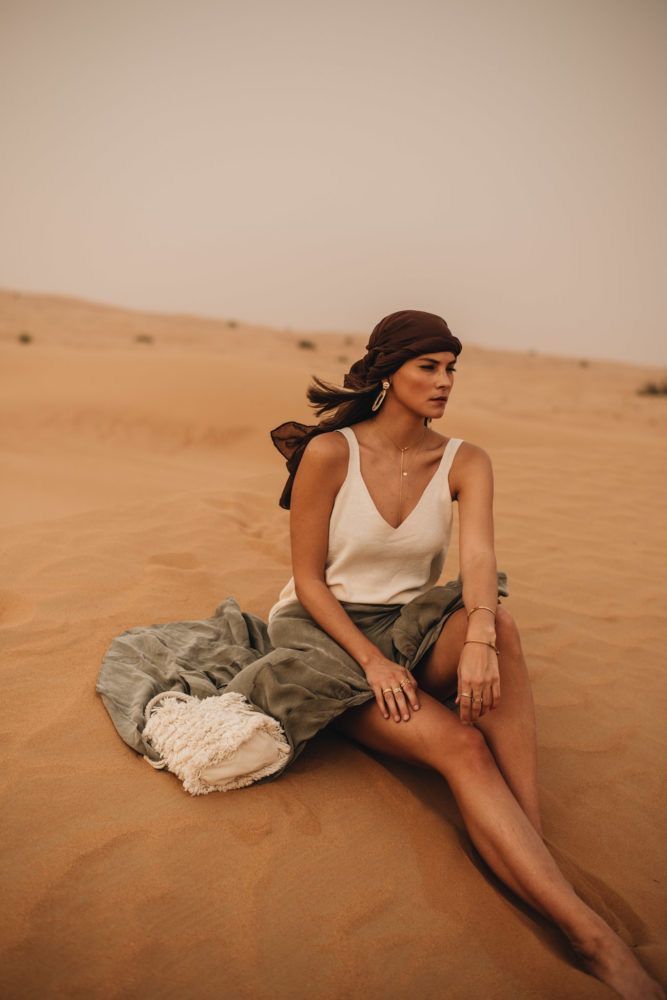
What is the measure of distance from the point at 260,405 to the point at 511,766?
9.03 meters

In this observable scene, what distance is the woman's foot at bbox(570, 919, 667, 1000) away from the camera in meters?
2.01

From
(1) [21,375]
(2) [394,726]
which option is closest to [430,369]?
(2) [394,726]

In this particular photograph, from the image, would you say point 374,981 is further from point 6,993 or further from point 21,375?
point 21,375

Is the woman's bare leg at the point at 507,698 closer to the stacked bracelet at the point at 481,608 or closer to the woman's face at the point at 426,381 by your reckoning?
the stacked bracelet at the point at 481,608

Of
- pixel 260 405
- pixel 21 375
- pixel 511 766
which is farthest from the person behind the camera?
pixel 21 375

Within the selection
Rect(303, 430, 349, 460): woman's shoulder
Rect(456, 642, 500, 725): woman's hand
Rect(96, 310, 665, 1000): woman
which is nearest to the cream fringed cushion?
Rect(96, 310, 665, 1000): woman

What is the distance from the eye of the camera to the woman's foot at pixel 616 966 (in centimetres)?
201

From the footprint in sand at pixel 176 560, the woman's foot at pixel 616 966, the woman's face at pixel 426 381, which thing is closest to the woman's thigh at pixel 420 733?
the woman's foot at pixel 616 966

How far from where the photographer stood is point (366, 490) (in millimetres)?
3053

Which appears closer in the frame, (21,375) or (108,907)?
(108,907)

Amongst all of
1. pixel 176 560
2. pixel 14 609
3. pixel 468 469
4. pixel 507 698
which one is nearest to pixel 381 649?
pixel 507 698

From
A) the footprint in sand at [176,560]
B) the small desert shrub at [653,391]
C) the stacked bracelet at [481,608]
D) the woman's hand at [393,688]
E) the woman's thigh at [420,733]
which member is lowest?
the footprint in sand at [176,560]

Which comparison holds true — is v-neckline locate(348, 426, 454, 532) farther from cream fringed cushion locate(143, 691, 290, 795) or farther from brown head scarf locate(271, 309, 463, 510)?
cream fringed cushion locate(143, 691, 290, 795)

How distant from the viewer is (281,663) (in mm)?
2807
